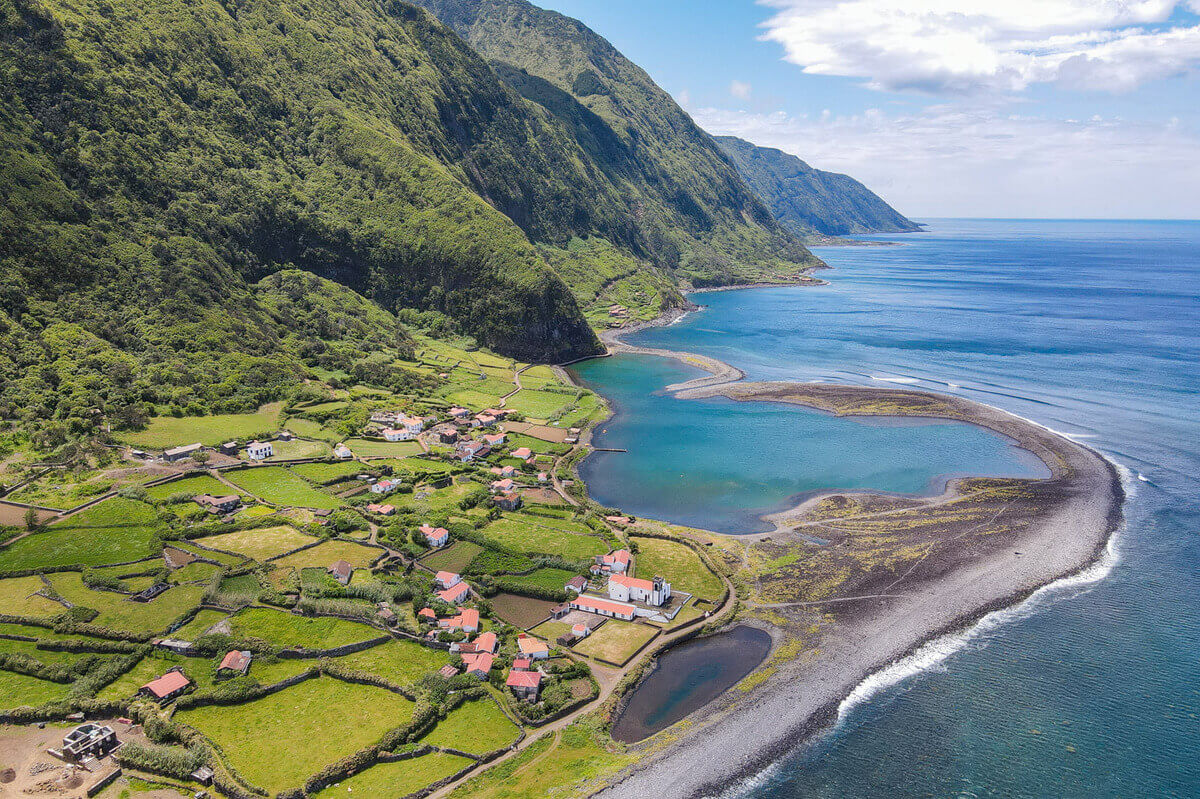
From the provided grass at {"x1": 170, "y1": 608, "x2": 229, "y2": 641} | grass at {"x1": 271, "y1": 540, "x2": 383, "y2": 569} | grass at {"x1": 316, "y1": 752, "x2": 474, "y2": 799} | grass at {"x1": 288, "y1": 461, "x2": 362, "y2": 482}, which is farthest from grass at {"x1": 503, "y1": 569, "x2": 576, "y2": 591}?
grass at {"x1": 288, "y1": 461, "x2": 362, "y2": 482}

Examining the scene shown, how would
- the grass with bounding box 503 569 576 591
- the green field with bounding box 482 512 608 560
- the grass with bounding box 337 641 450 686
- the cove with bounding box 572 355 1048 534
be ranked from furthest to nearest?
1. the cove with bounding box 572 355 1048 534
2. the green field with bounding box 482 512 608 560
3. the grass with bounding box 503 569 576 591
4. the grass with bounding box 337 641 450 686

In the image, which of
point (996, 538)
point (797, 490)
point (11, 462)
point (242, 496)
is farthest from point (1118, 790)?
point (11, 462)

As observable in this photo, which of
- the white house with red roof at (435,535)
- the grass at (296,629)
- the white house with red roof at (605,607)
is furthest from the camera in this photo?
the white house with red roof at (435,535)

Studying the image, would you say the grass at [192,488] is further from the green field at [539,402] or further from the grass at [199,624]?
the green field at [539,402]

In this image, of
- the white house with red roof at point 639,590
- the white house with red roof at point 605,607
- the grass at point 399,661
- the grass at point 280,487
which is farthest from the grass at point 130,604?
the white house with red roof at point 639,590

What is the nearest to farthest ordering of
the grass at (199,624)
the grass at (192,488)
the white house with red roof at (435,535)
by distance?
the grass at (199,624) → the white house with red roof at (435,535) → the grass at (192,488)

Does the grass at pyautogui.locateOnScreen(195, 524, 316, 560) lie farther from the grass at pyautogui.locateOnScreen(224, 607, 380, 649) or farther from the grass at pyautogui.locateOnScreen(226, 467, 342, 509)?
the grass at pyautogui.locateOnScreen(224, 607, 380, 649)

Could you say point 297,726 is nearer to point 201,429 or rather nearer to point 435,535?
point 435,535

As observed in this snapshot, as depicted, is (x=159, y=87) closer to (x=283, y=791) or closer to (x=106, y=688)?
(x=106, y=688)
